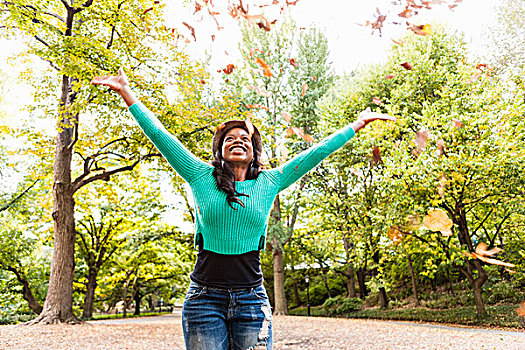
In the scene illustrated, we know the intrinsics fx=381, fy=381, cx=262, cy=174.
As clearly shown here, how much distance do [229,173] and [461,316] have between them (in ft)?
44.7

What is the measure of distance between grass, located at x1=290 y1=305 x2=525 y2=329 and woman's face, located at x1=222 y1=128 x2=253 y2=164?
12.3 metres

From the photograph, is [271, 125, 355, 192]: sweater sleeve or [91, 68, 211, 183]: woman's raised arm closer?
[91, 68, 211, 183]: woman's raised arm

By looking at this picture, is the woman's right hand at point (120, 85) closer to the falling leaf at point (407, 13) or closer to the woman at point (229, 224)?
the woman at point (229, 224)

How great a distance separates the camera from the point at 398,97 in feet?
43.8

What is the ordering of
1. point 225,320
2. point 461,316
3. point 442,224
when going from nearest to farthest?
point 225,320 < point 442,224 < point 461,316

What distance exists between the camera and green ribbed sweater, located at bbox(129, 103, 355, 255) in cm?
170

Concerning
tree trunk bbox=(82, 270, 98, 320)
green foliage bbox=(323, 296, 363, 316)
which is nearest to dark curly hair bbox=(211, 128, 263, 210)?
green foliage bbox=(323, 296, 363, 316)

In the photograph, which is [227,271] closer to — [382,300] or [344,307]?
[382,300]

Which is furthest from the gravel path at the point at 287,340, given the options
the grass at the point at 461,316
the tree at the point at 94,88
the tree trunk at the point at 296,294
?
the tree trunk at the point at 296,294

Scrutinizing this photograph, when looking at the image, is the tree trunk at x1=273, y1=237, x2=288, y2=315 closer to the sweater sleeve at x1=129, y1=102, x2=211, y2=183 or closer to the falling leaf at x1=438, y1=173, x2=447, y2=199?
the falling leaf at x1=438, y1=173, x2=447, y2=199

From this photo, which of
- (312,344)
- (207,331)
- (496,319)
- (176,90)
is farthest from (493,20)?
(207,331)

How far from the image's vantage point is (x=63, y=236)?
34.9 feet

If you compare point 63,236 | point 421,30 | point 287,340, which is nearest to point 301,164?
point 421,30

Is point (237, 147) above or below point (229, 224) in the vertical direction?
above
